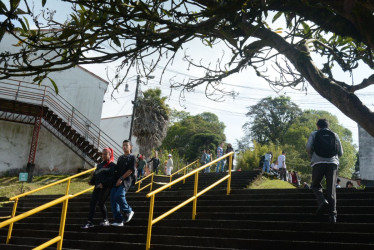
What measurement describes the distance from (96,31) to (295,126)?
4258cm

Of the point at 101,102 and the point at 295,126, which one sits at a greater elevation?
the point at 295,126

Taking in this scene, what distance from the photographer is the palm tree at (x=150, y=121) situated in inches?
940

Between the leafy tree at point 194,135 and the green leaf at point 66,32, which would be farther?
the leafy tree at point 194,135

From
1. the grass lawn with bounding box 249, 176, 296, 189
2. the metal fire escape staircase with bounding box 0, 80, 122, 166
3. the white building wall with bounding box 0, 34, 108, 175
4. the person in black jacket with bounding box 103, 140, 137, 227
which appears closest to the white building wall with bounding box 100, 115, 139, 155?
the white building wall with bounding box 0, 34, 108, 175

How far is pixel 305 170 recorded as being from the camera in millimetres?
38781

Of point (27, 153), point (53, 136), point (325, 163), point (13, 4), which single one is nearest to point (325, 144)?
point (325, 163)

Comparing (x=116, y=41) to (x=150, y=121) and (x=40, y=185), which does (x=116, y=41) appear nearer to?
(x=40, y=185)

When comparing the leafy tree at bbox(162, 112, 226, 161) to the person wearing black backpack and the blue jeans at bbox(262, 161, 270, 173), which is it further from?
the person wearing black backpack

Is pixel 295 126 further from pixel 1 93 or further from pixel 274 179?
pixel 1 93

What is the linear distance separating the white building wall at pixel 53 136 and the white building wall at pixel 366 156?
16566 millimetres

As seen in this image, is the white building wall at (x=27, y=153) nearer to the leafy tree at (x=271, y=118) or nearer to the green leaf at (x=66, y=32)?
the green leaf at (x=66, y=32)

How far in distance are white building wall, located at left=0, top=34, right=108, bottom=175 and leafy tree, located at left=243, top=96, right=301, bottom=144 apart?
2779cm

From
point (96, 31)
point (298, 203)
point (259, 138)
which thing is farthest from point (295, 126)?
point (96, 31)

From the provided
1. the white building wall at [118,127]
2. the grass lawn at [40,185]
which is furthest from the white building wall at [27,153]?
the white building wall at [118,127]
